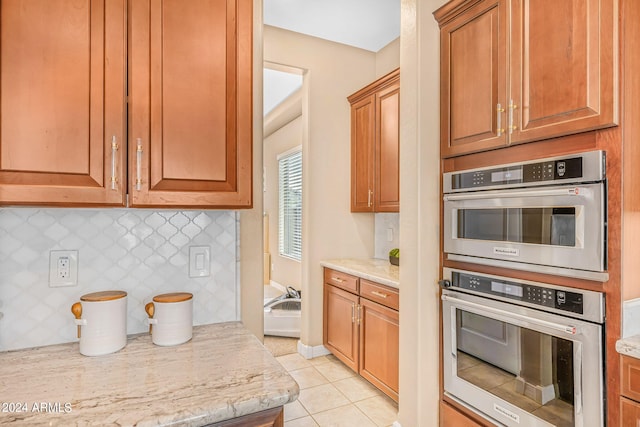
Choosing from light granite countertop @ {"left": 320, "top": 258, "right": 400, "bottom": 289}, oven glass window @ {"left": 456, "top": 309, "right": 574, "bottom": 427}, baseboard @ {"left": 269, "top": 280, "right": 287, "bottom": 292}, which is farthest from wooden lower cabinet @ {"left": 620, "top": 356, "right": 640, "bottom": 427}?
baseboard @ {"left": 269, "top": 280, "right": 287, "bottom": 292}

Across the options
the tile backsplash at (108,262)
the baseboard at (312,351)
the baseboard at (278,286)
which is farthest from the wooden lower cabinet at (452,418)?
the baseboard at (278,286)

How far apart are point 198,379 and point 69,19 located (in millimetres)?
1077

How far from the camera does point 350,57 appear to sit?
11.6 feet

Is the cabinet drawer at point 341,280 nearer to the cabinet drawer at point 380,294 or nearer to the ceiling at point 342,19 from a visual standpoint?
the cabinet drawer at point 380,294

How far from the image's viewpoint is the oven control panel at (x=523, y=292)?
1335 mm

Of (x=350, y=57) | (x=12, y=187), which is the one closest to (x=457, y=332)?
(x=12, y=187)

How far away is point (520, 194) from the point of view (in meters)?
1.50

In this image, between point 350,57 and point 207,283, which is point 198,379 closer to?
point 207,283

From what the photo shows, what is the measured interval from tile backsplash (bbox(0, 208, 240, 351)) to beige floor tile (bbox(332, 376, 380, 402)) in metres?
1.64

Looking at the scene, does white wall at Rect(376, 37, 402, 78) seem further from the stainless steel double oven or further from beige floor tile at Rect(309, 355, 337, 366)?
beige floor tile at Rect(309, 355, 337, 366)

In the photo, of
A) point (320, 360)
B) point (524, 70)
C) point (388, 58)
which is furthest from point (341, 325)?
point (388, 58)

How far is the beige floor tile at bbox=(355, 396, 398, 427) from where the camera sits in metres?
2.35

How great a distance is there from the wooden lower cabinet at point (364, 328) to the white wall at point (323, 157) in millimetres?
184

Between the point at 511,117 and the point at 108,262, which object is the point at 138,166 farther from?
the point at 511,117
